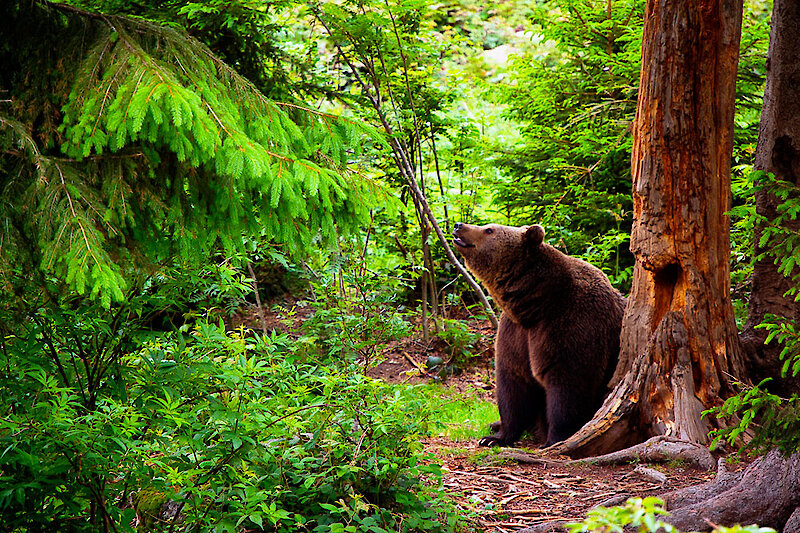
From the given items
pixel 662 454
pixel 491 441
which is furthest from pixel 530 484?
pixel 491 441

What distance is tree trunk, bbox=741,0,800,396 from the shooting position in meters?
4.62

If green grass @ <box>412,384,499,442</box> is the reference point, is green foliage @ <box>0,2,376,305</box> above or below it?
above

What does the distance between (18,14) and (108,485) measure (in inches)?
92.1

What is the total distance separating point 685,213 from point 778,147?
795mm

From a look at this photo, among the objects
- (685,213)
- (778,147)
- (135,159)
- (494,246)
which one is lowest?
(494,246)

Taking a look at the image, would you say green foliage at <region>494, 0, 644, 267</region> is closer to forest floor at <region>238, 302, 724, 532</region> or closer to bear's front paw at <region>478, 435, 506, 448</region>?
bear's front paw at <region>478, 435, 506, 448</region>

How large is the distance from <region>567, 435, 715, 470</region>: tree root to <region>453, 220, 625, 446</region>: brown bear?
611 mm

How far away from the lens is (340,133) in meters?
3.85

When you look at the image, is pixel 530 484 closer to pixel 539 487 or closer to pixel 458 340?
pixel 539 487

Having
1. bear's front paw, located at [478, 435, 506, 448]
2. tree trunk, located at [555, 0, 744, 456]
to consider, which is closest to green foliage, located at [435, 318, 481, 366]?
bear's front paw, located at [478, 435, 506, 448]

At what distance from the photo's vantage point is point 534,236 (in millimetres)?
5465

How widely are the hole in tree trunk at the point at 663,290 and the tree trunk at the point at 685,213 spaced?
0.05ft

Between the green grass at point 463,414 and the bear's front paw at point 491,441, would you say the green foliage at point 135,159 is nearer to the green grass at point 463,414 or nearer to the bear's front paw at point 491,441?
the bear's front paw at point 491,441

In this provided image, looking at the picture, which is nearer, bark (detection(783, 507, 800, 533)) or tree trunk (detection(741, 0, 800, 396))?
bark (detection(783, 507, 800, 533))
